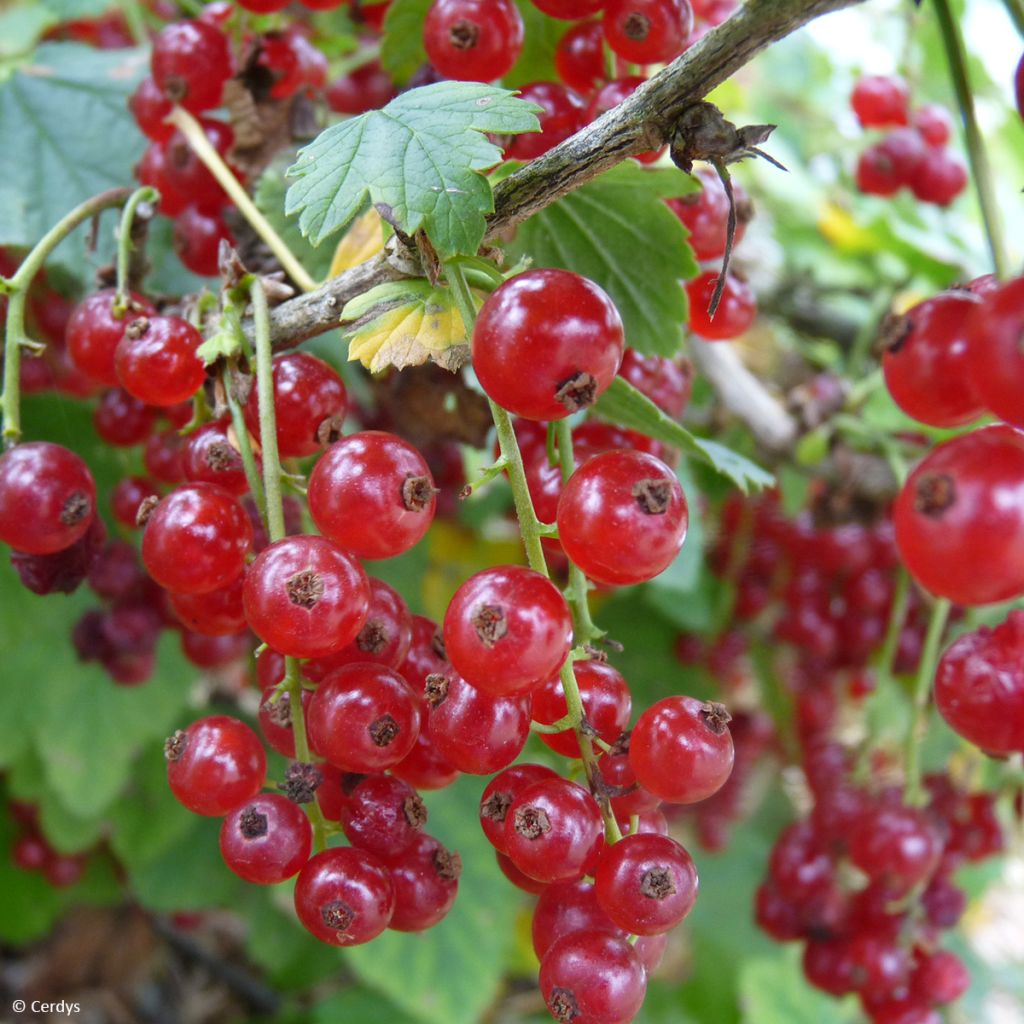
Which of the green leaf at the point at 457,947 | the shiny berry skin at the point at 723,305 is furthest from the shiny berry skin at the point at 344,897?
the green leaf at the point at 457,947

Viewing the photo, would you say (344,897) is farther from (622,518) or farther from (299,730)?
(622,518)

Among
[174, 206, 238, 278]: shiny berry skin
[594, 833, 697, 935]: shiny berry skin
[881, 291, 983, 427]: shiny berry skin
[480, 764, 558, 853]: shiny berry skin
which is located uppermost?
[174, 206, 238, 278]: shiny berry skin

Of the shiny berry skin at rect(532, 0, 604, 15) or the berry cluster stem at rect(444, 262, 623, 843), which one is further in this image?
the shiny berry skin at rect(532, 0, 604, 15)

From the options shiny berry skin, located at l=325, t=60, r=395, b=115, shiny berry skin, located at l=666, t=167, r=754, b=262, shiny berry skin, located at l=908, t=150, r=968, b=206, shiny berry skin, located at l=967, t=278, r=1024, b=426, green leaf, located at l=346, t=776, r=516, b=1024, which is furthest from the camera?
shiny berry skin, located at l=908, t=150, r=968, b=206

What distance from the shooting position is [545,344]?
0.55 meters

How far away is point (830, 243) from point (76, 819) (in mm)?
1815

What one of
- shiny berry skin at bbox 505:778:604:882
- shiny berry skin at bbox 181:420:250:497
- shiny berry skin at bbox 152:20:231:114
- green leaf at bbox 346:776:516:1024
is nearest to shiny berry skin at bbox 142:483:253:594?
shiny berry skin at bbox 181:420:250:497

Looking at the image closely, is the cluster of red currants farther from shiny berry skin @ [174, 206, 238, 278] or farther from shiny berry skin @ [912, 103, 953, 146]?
shiny berry skin @ [174, 206, 238, 278]

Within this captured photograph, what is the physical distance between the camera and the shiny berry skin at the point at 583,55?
0.92 meters

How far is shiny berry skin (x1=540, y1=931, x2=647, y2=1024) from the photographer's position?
0.58 meters

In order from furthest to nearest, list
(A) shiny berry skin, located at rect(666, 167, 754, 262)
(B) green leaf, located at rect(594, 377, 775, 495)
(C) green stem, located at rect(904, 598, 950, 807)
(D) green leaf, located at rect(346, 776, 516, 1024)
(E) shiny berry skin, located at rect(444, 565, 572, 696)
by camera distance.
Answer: (D) green leaf, located at rect(346, 776, 516, 1024) → (C) green stem, located at rect(904, 598, 950, 807) → (A) shiny berry skin, located at rect(666, 167, 754, 262) → (B) green leaf, located at rect(594, 377, 775, 495) → (E) shiny berry skin, located at rect(444, 565, 572, 696)

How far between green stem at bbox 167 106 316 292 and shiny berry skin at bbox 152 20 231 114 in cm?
2

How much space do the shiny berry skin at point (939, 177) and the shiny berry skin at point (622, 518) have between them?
4.43 feet

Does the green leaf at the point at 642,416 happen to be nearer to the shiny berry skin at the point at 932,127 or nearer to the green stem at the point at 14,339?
the green stem at the point at 14,339
